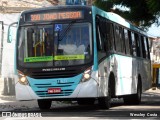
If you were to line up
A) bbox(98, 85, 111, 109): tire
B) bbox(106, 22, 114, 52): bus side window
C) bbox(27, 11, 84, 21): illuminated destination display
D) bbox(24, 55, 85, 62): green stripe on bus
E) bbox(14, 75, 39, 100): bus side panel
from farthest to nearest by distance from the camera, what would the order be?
bbox(106, 22, 114, 52): bus side window
bbox(98, 85, 111, 109): tire
bbox(27, 11, 84, 21): illuminated destination display
bbox(14, 75, 39, 100): bus side panel
bbox(24, 55, 85, 62): green stripe on bus

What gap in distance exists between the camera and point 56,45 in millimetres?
15656

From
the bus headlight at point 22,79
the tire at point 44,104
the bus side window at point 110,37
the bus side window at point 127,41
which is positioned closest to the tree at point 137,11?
the bus side window at point 127,41

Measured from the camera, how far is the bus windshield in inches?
609

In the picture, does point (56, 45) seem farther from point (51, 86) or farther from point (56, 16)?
point (51, 86)

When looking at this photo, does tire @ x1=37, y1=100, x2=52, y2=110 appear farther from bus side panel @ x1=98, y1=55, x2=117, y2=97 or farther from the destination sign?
the destination sign

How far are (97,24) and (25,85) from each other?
9.50ft

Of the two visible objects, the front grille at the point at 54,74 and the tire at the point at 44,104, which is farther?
the tire at the point at 44,104

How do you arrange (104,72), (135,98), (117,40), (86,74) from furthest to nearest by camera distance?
(135,98) → (117,40) → (104,72) → (86,74)

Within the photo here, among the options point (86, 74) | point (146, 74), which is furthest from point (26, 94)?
point (146, 74)

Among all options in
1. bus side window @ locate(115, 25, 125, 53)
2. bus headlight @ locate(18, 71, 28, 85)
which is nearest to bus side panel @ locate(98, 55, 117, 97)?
bus side window @ locate(115, 25, 125, 53)

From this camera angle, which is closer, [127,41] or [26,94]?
[26,94]

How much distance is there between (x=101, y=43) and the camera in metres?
16.0

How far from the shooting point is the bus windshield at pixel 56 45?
50.7ft

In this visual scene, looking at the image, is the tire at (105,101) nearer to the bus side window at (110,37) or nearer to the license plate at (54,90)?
the bus side window at (110,37)
